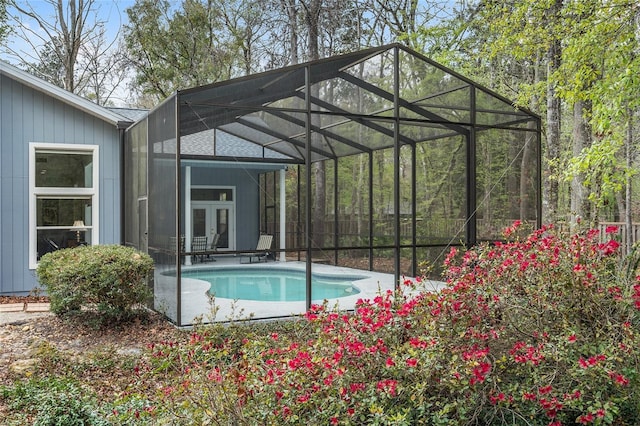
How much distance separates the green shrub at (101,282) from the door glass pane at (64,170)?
272cm

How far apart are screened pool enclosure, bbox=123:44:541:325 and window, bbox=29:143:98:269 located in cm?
65

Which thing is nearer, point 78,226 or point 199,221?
point 78,226

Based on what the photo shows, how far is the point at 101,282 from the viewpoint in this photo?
713 cm

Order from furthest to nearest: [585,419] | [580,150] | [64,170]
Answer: [580,150] → [64,170] → [585,419]

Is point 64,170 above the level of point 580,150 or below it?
below

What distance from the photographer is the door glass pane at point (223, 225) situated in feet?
58.3

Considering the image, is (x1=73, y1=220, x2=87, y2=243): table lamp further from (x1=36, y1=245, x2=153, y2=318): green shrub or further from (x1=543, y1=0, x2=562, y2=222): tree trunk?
(x1=543, y1=0, x2=562, y2=222): tree trunk

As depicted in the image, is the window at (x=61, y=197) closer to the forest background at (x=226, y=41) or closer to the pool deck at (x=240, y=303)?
the pool deck at (x=240, y=303)

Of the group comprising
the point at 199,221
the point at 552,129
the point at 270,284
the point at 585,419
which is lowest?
the point at 270,284

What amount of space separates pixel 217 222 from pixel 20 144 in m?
8.50

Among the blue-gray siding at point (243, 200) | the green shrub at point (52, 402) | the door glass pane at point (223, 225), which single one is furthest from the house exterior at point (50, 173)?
the door glass pane at point (223, 225)

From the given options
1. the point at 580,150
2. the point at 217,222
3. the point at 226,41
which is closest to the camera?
the point at 580,150

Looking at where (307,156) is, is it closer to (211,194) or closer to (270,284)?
(270,284)

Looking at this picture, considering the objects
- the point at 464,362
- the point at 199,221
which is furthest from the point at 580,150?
the point at 199,221
